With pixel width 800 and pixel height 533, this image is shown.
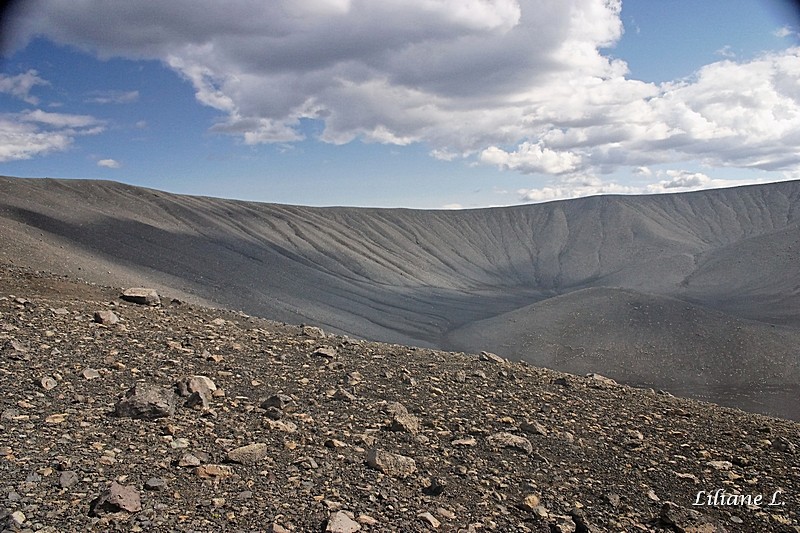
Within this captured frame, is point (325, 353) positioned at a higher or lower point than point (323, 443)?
higher

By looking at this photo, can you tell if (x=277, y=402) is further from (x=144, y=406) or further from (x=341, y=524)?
(x=341, y=524)

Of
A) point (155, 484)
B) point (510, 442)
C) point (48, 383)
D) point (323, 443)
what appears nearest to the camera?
point (155, 484)

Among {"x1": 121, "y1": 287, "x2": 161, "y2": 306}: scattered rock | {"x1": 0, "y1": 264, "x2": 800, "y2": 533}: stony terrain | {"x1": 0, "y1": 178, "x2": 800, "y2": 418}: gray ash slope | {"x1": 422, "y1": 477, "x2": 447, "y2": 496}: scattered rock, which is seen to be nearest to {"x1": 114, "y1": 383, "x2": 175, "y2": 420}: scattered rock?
{"x1": 0, "y1": 264, "x2": 800, "y2": 533}: stony terrain

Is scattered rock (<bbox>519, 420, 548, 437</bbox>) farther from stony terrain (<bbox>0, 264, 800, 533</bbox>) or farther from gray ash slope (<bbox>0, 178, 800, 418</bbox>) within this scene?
gray ash slope (<bbox>0, 178, 800, 418</bbox>)

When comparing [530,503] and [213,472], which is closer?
[213,472]

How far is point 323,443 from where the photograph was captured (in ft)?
16.8

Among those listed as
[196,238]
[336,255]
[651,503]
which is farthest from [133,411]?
[336,255]

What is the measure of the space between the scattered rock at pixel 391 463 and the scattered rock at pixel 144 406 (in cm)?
193

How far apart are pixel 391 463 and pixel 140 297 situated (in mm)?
6254

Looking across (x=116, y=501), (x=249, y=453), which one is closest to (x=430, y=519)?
(x=249, y=453)

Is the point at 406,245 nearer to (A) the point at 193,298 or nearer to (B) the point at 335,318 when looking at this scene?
(B) the point at 335,318

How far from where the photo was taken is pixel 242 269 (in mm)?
38406

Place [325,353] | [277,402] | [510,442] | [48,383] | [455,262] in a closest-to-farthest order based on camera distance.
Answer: [48,383] < [510,442] < [277,402] < [325,353] < [455,262]

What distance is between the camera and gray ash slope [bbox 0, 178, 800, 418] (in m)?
30.0
